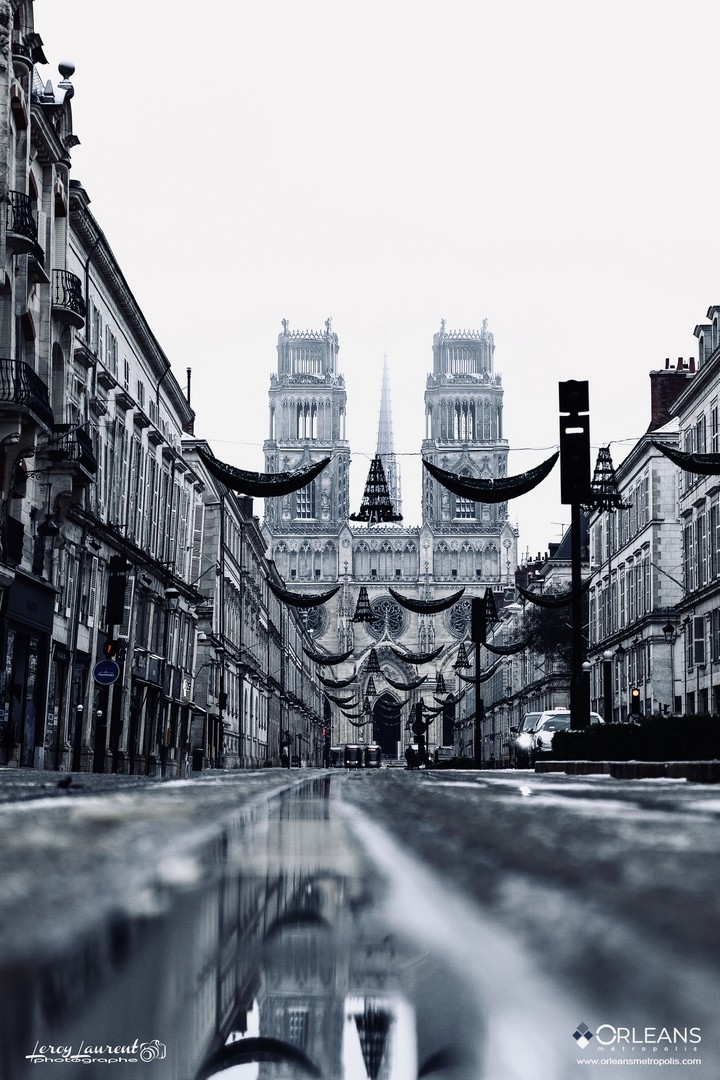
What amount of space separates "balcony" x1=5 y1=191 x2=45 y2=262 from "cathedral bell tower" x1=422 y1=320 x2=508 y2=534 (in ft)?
468

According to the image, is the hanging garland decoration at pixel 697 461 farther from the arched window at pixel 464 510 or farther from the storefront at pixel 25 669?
the arched window at pixel 464 510

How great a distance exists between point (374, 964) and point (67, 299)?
32.9m

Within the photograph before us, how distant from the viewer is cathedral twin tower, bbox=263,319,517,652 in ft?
553

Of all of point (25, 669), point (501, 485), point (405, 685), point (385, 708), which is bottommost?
point (25, 669)

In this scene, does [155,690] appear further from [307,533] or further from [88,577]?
[307,533]

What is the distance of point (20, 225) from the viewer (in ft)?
88.7

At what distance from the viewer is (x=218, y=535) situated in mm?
65688

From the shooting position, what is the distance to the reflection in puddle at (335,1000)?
0.65 metres

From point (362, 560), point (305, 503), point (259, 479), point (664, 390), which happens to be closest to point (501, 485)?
point (259, 479)

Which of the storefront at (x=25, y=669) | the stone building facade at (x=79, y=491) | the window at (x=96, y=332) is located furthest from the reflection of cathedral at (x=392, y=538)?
the storefront at (x=25, y=669)

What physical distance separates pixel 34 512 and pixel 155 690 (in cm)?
1765

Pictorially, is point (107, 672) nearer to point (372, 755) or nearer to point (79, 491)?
point (79, 491)

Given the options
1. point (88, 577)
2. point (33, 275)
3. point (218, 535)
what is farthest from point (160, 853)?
point (218, 535)

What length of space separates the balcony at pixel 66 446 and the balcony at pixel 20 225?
581 centimetres
